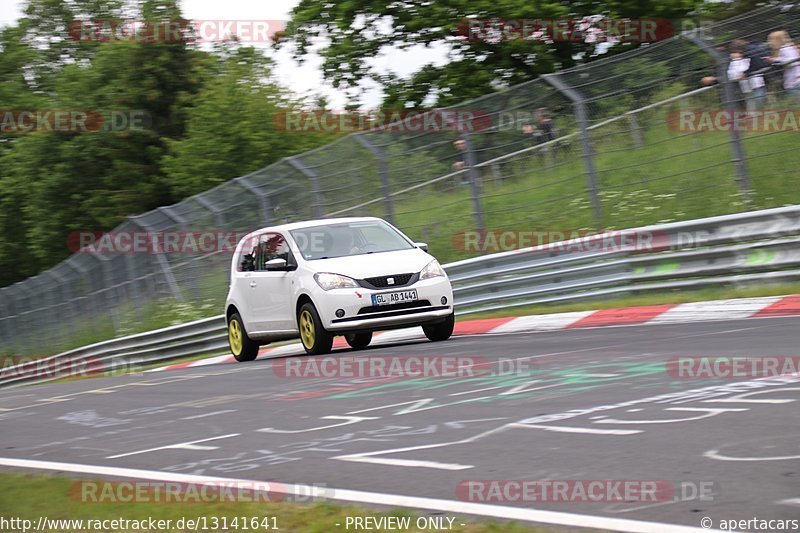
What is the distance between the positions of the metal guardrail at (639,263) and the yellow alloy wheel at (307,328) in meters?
3.50

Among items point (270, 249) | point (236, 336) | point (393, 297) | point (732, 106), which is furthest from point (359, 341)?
point (732, 106)

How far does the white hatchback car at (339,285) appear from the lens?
43.8 ft

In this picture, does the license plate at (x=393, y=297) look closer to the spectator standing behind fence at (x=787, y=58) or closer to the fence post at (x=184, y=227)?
the spectator standing behind fence at (x=787, y=58)

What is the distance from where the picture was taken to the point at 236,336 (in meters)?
16.2

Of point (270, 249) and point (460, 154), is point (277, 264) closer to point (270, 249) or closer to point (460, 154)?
point (270, 249)

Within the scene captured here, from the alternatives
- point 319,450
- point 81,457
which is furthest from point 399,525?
point 81,457

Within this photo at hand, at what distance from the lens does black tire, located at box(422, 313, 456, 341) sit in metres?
14.0

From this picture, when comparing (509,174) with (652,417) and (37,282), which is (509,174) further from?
(37,282)

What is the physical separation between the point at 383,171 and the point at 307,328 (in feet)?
15.1

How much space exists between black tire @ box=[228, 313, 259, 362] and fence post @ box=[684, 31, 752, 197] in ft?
20.5

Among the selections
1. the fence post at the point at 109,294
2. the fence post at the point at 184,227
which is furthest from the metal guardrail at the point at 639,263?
the fence post at the point at 109,294

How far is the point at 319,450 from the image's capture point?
268 inches

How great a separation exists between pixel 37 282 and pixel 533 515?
97.1 ft

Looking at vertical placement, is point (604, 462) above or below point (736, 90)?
below
